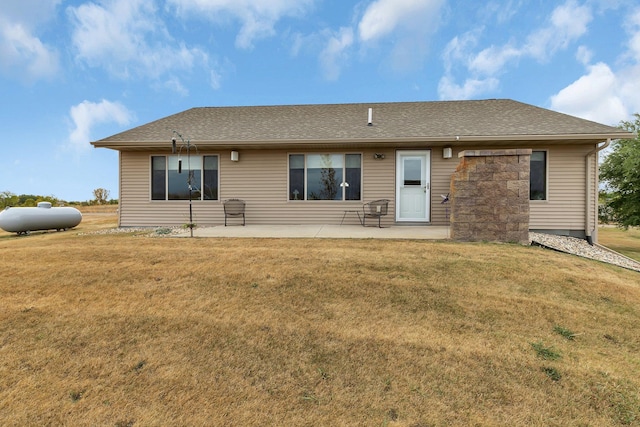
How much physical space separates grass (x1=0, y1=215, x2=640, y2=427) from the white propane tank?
5575mm

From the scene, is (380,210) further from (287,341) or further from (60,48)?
(60,48)

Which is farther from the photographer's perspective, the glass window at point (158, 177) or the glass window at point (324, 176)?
the glass window at point (158, 177)

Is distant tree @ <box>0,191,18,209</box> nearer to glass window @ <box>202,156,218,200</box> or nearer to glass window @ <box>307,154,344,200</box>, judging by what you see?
glass window @ <box>202,156,218,200</box>

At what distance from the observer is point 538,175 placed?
27.1 feet

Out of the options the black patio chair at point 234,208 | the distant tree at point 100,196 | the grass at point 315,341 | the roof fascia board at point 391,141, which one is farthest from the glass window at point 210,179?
the distant tree at point 100,196

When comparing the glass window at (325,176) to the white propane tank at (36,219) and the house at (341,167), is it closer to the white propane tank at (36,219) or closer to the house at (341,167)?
the house at (341,167)

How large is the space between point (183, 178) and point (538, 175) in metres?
9.94

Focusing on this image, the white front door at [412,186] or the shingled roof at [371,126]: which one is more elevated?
the shingled roof at [371,126]

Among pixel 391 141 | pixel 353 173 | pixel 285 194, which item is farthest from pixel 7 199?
pixel 391 141

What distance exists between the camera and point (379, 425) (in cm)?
176

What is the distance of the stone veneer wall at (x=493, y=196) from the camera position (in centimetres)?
561

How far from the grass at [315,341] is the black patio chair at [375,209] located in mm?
3702

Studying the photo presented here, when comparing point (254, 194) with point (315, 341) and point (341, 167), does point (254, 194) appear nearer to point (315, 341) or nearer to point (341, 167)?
point (341, 167)

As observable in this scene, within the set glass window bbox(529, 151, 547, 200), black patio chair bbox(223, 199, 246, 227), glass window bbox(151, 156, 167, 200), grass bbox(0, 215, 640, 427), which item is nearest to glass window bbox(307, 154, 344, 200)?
black patio chair bbox(223, 199, 246, 227)
